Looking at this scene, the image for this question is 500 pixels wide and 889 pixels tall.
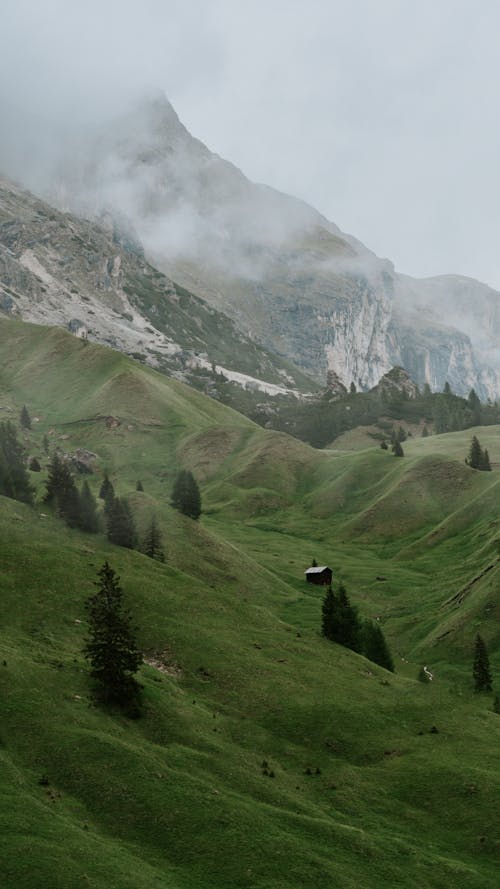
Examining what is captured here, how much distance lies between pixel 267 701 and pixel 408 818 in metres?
15.6

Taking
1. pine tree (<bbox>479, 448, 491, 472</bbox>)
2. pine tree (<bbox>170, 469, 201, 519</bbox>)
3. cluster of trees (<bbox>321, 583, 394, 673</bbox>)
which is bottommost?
cluster of trees (<bbox>321, 583, 394, 673</bbox>)

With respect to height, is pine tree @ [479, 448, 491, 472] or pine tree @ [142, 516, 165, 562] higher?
pine tree @ [479, 448, 491, 472]

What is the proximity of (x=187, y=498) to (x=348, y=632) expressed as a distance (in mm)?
55588

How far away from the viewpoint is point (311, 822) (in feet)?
145

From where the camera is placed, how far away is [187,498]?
445 feet

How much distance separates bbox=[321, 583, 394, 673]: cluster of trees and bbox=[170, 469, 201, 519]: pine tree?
50.0 meters

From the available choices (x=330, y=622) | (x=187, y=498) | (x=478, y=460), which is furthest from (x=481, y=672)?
(x=478, y=460)

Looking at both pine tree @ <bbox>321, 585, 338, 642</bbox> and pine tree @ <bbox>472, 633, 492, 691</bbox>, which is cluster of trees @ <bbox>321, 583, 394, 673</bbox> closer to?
pine tree @ <bbox>321, 585, 338, 642</bbox>

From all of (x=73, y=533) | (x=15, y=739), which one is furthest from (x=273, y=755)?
(x=73, y=533)

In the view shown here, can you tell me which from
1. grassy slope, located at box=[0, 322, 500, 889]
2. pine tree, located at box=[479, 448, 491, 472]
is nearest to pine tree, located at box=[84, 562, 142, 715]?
grassy slope, located at box=[0, 322, 500, 889]

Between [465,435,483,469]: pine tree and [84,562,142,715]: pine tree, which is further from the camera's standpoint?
[465,435,483,469]: pine tree

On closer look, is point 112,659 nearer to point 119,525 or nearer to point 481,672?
point 119,525

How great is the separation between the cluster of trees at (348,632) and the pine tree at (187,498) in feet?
164

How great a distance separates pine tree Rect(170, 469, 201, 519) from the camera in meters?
135
